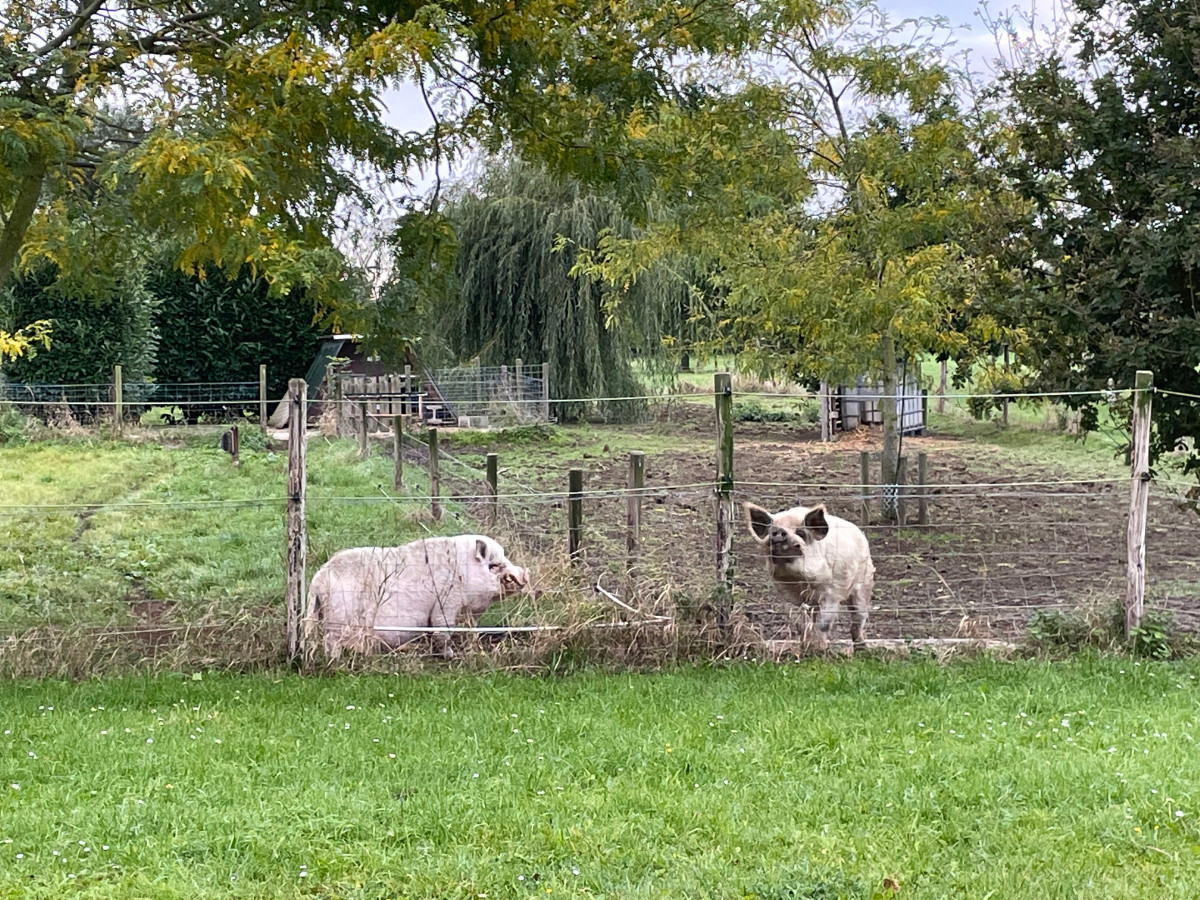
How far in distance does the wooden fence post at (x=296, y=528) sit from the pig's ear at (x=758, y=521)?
2811 mm

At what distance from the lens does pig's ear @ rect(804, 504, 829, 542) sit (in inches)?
281

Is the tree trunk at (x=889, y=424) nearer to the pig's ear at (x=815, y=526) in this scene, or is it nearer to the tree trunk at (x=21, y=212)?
the pig's ear at (x=815, y=526)

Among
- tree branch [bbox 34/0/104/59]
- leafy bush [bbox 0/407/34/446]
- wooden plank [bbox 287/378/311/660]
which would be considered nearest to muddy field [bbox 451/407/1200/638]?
wooden plank [bbox 287/378/311/660]

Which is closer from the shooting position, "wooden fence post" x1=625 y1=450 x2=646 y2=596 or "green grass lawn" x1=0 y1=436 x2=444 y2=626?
"wooden fence post" x1=625 y1=450 x2=646 y2=596

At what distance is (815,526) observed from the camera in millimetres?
7168

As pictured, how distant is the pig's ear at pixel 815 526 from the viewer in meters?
7.14

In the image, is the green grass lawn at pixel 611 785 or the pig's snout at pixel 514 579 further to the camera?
the pig's snout at pixel 514 579

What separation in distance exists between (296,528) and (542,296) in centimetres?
1929

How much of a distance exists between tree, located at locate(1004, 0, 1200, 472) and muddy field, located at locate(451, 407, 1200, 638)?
947 millimetres

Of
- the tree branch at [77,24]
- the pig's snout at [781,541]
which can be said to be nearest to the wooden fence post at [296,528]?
the tree branch at [77,24]

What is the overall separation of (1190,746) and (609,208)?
68.9 ft

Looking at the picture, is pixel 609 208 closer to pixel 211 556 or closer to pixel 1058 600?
pixel 211 556

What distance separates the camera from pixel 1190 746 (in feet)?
16.5

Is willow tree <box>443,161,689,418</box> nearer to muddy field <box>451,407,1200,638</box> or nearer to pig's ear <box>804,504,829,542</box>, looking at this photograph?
muddy field <box>451,407,1200,638</box>
